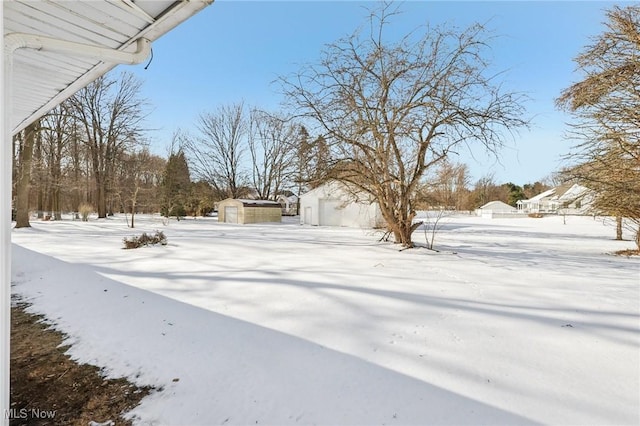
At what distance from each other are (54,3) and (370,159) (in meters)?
7.38

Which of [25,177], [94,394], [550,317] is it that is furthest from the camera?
[25,177]

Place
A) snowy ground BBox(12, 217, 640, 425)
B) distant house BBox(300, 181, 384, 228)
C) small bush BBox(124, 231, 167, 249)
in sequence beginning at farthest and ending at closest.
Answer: distant house BBox(300, 181, 384, 228), small bush BBox(124, 231, 167, 249), snowy ground BBox(12, 217, 640, 425)

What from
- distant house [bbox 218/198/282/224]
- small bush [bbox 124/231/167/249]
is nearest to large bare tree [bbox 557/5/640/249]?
small bush [bbox 124/231/167/249]

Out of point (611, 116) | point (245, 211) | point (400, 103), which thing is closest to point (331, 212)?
point (245, 211)

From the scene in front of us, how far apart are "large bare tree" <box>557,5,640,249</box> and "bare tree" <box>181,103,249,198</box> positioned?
2825cm

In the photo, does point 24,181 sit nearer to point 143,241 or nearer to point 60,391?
point 143,241

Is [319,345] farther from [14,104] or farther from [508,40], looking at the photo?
[508,40]

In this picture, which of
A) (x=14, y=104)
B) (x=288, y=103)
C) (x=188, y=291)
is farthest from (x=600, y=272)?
(x=14, y=104)

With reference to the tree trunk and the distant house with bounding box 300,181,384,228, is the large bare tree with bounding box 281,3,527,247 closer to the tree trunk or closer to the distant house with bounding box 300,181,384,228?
the distant house with bounding box 300,181,384,228

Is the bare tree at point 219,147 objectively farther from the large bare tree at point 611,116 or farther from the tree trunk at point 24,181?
the large bare tree at point 611,116

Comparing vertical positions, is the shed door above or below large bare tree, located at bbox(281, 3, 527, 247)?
below

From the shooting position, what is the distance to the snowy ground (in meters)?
1.88

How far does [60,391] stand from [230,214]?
71.1ft

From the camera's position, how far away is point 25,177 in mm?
13289
